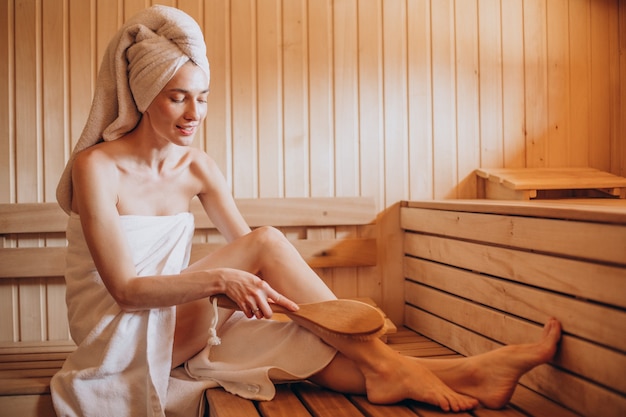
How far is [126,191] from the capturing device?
195cm

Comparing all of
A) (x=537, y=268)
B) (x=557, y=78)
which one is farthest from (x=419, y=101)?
(x=537, y=268)

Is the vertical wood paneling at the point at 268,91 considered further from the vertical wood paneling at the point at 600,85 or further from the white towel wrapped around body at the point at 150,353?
the vertical wood paneling at the point at 600,85

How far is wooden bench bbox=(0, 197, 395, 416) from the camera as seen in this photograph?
103 inches

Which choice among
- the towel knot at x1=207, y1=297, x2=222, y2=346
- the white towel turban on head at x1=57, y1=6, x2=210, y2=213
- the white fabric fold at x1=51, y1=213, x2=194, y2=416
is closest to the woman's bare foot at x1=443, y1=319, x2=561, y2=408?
the towel knot at x1=207, y1=297, x2=222, y2=346

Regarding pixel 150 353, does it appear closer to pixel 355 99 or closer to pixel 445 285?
pixel 445 285

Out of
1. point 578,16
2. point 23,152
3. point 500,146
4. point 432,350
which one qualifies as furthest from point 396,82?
point 23,152

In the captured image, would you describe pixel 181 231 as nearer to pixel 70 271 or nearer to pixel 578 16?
pixel 70 271

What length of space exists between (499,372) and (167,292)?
2.86 feet

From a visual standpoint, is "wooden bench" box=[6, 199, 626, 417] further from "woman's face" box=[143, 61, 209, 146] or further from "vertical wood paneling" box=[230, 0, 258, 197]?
"woman's face" box=[143, 61, 209, 146]

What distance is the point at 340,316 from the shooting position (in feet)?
5.68

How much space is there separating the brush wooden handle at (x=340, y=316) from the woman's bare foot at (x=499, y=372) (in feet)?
0.81

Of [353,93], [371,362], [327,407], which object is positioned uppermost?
[353,93]

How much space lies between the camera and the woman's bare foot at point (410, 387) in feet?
5.43

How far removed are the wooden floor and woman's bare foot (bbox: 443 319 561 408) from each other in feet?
0.13
